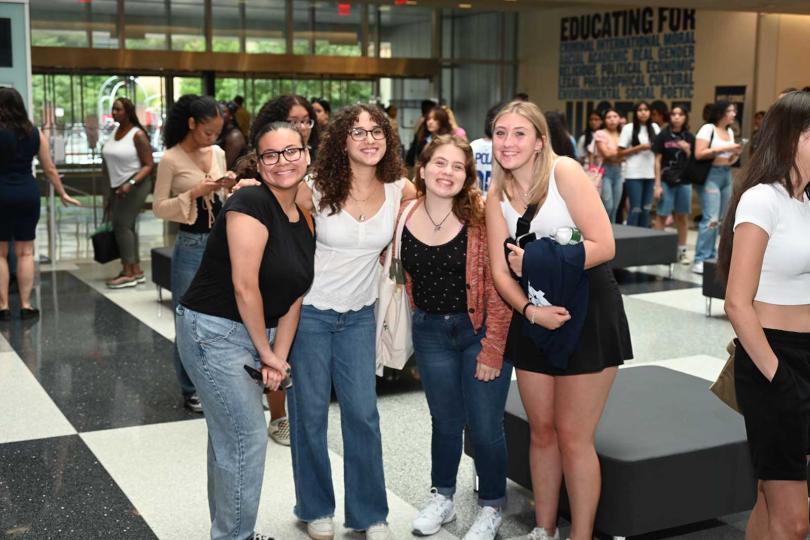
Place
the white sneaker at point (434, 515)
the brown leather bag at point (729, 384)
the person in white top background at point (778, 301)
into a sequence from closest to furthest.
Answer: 1. the person in white top background at point (778, 301)
2. the brown leather bag at point (729, 384)
3. the white sneaker at point (434, 515)

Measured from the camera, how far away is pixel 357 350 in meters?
3.85

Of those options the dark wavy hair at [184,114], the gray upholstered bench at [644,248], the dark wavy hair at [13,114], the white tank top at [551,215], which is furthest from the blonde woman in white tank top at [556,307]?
the gray upholstered bench at [644,248]

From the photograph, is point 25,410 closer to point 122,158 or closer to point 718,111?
point 122,158

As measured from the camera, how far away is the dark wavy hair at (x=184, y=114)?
5.54m

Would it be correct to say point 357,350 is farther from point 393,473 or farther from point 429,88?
point 429,88

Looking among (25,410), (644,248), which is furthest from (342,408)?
(644,248)

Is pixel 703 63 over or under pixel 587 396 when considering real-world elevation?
over

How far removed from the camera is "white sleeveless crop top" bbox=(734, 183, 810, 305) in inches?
115

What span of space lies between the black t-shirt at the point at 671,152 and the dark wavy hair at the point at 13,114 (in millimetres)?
6966

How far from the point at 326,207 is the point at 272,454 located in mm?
1785

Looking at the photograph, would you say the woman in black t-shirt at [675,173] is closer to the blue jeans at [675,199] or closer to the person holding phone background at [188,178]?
the blue jeans at [675,199]

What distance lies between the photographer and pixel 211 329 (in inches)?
133

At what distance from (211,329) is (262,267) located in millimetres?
263

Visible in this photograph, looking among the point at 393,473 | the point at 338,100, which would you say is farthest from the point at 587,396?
the point at 338,100
